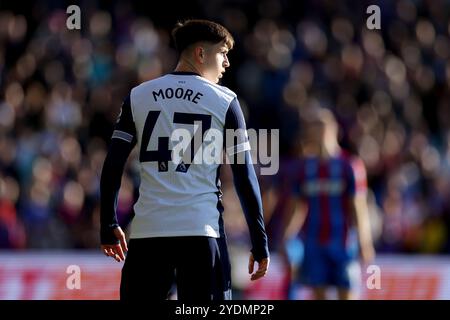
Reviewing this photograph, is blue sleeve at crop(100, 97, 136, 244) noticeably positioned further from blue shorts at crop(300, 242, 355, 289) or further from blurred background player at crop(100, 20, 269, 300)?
blue shorts at crop(300, 242, 355, 289)

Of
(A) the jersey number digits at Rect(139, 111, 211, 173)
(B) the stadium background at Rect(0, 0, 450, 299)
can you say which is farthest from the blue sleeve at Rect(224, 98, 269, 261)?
(B) the stadium background at Rect(0, 0, 450, 299)

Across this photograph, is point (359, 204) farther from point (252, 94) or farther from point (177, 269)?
point (252, 94)

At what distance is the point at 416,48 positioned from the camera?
18.0 m

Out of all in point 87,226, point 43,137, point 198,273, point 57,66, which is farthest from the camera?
point 57,66

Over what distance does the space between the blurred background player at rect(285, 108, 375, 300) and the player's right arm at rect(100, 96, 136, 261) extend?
4.38 m

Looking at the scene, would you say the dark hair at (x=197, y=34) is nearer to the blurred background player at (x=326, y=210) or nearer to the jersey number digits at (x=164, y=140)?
the jersey number digits at (x=164, y=140)

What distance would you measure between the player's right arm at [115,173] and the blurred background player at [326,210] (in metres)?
4.38

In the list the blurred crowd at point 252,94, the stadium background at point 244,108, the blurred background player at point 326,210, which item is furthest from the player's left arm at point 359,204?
the blurred crowd at point 252,94

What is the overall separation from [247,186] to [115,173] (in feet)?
2.29

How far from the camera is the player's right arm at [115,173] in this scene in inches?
239

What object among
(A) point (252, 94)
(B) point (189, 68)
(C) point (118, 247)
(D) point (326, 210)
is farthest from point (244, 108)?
(C) point (118, 247)

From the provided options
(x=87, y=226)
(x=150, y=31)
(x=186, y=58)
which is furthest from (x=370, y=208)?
(x=186, y=58)
